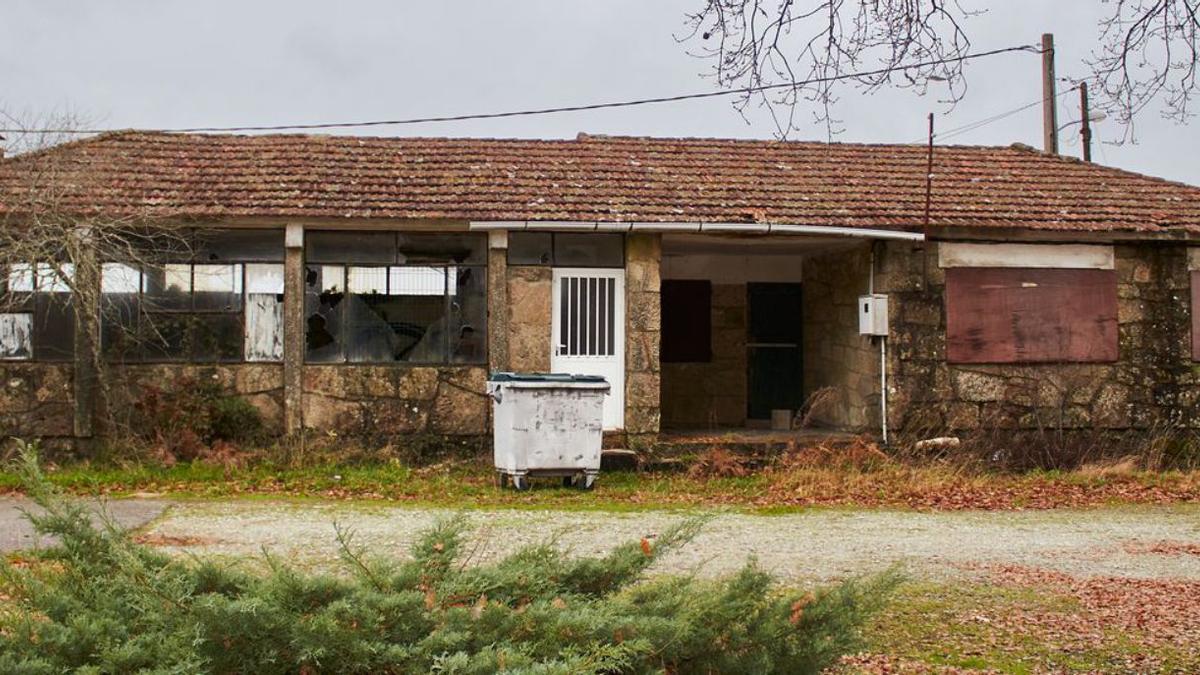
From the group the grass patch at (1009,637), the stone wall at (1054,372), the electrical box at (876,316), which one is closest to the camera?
the grass patch at (1009,637)

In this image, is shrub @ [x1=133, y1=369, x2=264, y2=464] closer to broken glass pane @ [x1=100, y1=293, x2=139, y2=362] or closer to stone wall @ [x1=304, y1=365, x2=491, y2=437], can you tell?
broken glass pane @ [x1=100, y1=293, x2=139, y2=362]

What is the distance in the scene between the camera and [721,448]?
1538cm

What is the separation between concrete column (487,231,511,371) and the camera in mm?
15383

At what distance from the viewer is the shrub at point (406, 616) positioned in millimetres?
4590

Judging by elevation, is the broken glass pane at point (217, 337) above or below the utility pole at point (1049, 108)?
below

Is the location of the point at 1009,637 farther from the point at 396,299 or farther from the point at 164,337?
the point at 164,337

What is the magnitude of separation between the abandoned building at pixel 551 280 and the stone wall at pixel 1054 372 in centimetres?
3

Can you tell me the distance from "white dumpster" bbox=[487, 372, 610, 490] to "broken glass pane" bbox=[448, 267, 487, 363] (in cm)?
166

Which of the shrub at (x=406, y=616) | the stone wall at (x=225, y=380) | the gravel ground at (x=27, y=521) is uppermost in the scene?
the stone wall at (x=225, y=380)

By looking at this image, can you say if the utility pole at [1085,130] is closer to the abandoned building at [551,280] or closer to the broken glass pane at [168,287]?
the abandoned building at [551,280]

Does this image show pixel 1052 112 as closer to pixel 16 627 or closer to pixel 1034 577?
pixel 1034 577

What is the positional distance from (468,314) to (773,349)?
5.41 metres

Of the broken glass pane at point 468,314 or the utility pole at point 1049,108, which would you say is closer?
the broken glass pane at point 468,314

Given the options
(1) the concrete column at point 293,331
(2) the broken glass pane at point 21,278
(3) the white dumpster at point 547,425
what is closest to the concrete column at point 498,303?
(3) the white dumpster at point 547,425
